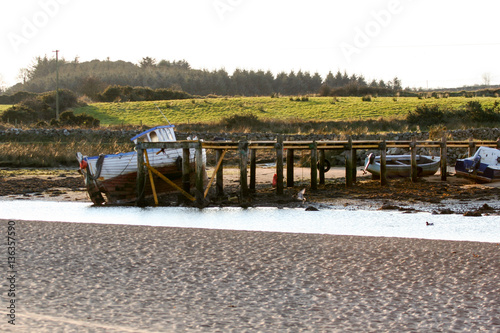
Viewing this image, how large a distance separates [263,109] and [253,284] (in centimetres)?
5217

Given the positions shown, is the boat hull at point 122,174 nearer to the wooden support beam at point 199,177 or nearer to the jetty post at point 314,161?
the wooden support beam at point 199,177

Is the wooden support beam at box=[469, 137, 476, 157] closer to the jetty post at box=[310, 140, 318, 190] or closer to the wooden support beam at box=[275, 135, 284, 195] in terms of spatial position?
the jetty post at box=[310, 140, 318, 190]

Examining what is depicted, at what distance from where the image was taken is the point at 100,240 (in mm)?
12219

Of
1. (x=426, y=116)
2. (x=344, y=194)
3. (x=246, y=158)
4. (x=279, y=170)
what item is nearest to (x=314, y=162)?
(x=344, y=194)

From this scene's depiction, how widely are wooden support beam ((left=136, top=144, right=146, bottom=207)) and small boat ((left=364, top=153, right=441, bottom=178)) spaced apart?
1141 cm

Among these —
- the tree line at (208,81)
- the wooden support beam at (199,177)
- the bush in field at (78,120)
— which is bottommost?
the wooden support beam at (199,177)

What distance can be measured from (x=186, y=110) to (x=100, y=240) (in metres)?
49.4

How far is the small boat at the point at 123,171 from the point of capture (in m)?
21.0

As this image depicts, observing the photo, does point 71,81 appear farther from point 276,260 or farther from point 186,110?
point 276,260

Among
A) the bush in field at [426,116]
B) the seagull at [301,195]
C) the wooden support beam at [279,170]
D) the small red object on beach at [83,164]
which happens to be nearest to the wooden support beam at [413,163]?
the seagull at [301,195]

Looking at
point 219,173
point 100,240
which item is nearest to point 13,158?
point 219,173

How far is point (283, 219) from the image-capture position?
1692 cm

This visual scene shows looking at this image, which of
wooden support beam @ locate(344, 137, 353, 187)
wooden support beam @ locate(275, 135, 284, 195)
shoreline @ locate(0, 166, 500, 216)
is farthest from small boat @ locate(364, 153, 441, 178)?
wooden support beam @ locate(275, 135, 284, 195)

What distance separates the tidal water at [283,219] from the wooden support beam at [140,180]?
0.50m
